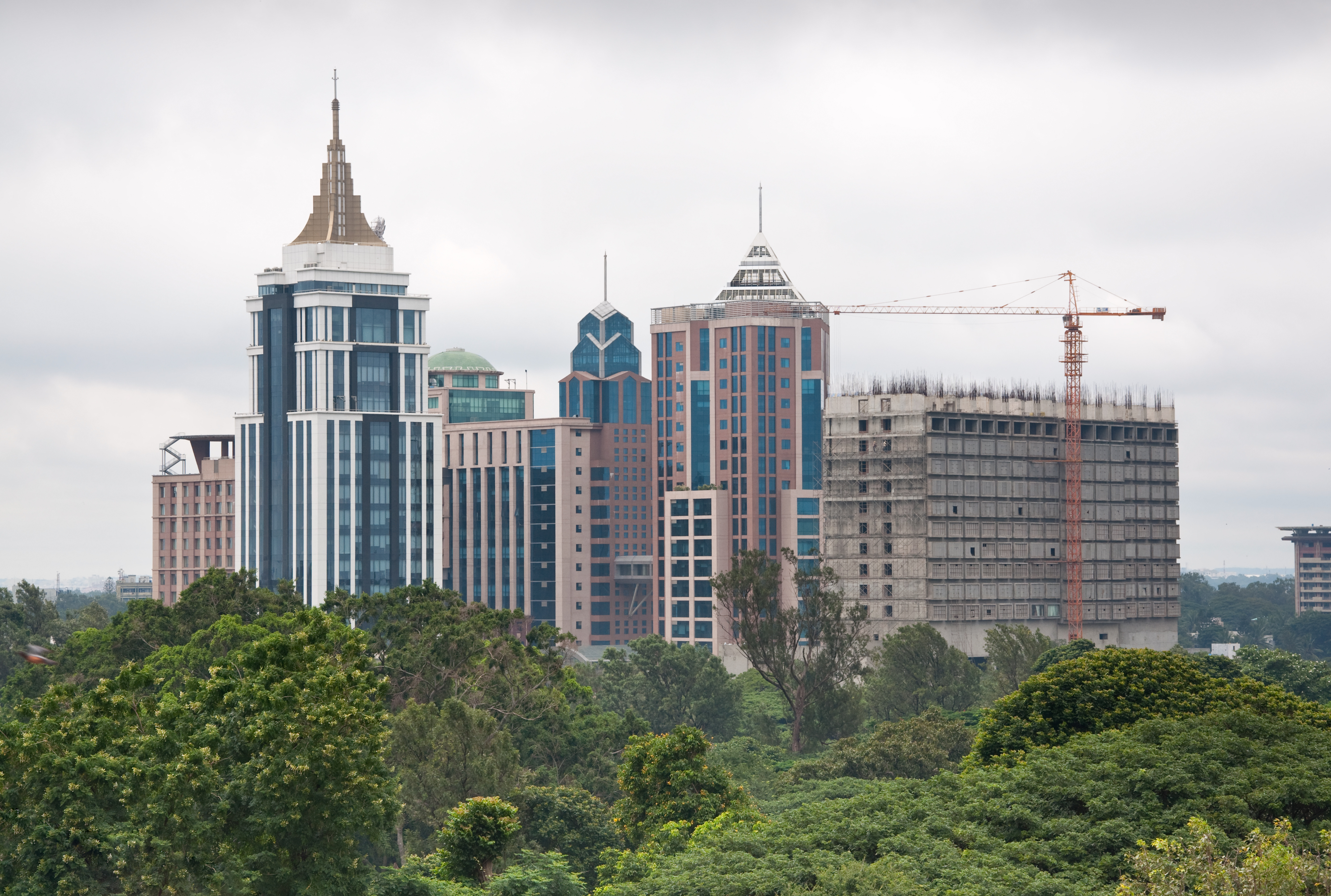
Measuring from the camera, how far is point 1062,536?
7864 inches

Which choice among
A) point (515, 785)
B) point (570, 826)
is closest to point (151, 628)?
point (515, 785)

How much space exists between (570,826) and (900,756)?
31293 millimetres

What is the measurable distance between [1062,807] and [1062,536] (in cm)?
14409

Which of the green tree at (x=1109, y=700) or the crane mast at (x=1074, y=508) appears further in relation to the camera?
the crane mast at (x=1074, y=508)

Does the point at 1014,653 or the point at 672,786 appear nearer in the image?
the point at 672,786

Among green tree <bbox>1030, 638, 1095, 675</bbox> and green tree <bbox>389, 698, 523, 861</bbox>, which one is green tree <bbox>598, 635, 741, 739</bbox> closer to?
green tree <bbox>1030, 638, 1095, 675</bbox>

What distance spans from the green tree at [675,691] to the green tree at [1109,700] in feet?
231

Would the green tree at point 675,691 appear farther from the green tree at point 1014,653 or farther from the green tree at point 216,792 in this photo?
the green tree at point 216,792

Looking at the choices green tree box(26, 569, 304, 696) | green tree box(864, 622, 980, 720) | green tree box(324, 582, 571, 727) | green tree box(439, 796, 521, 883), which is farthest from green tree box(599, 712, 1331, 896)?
green tree box(864, 622, 980, 720)

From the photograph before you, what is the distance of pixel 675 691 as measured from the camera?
149m

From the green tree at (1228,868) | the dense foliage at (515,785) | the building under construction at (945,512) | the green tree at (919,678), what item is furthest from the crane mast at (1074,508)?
the green tree at (1228,868)

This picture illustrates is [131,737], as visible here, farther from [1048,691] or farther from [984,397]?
[984,397]

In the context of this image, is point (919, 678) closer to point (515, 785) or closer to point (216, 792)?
point (515, 785)

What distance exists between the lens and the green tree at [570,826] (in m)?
77.7
